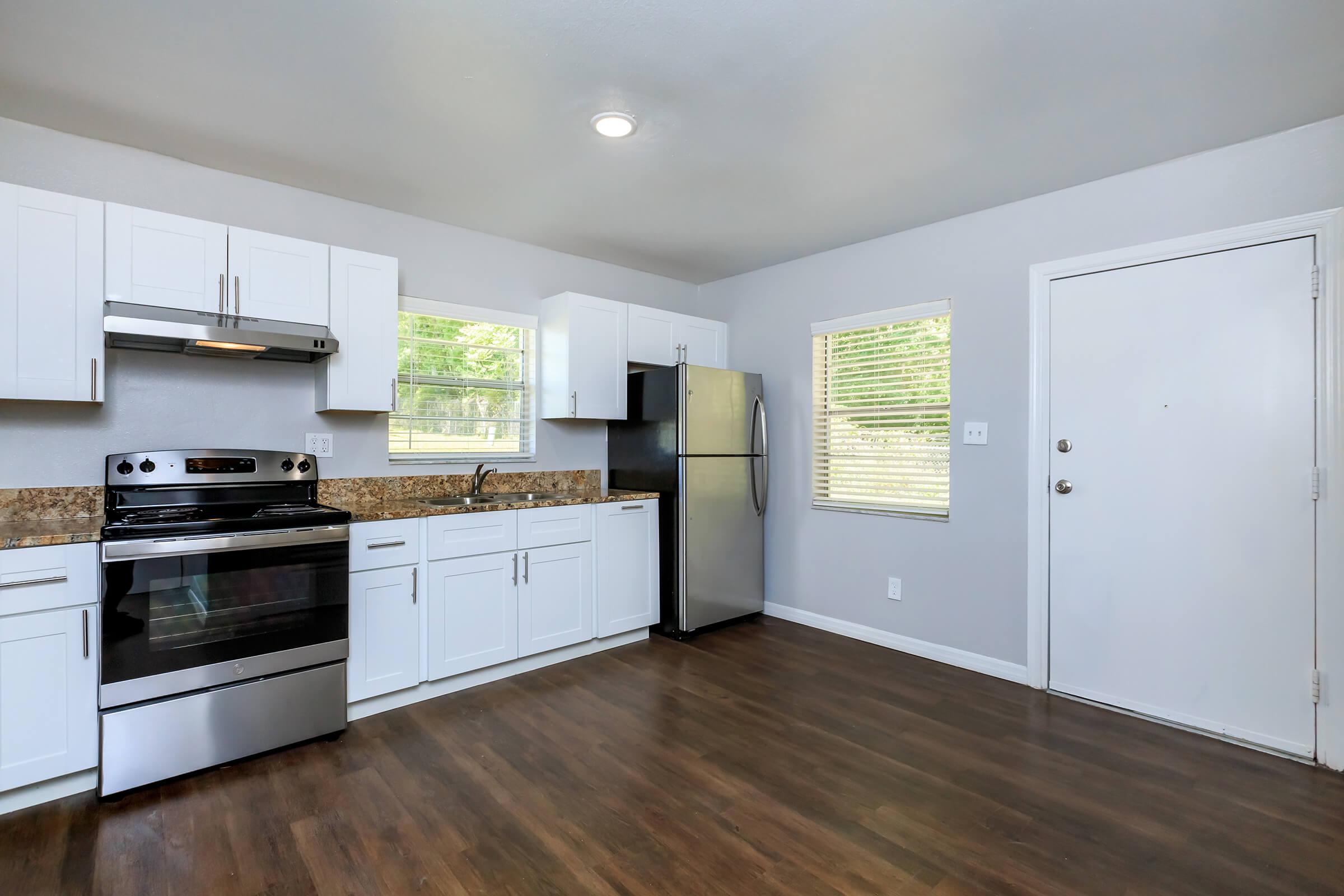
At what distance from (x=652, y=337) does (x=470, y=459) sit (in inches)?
57.4

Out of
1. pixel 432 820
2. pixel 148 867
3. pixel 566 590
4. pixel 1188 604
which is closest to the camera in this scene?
pixel 148 867

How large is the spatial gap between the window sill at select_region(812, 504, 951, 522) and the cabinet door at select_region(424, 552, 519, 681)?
201 centimetres

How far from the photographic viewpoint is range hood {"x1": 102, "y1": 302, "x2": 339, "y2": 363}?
2412 millimetres

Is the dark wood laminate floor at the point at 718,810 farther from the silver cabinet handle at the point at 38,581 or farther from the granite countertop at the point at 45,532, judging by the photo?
the granite countertop at the point at 45,532

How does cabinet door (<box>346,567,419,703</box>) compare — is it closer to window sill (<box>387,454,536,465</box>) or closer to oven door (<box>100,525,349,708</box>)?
oven door (<box>100,525,349,708</box>)

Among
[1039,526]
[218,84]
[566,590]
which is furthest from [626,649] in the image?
[218,84]

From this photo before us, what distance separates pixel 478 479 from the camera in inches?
145

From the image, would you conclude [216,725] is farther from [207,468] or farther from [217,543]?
[207,468]

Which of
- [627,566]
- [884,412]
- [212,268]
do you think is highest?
[212,268]

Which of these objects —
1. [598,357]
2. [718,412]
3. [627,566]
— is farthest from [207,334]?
[718,412]

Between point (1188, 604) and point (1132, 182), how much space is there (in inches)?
74.9

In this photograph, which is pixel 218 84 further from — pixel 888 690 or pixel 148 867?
pixel 888 690

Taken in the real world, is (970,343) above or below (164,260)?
below

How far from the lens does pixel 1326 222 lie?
2.45 meters
